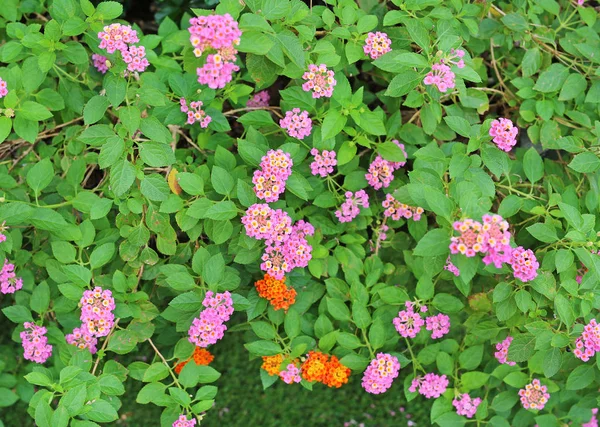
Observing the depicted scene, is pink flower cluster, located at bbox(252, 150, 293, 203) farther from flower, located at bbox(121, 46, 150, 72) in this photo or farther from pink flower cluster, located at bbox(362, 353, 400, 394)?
pink flower cluster, located at bbox(362, 353, 400, 394)

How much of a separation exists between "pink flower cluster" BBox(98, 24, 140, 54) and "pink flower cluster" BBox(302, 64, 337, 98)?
1.81ft

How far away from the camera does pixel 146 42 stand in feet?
7.29

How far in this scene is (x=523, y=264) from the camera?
1.85 m

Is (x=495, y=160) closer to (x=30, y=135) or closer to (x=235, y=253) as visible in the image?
(x=235, y=253)

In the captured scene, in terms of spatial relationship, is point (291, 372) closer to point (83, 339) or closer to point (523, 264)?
point (83, 339)

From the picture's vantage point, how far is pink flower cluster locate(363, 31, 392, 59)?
2070 millimetres

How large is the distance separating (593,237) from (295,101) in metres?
1.04

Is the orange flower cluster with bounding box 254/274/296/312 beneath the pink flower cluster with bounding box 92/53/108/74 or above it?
beneath

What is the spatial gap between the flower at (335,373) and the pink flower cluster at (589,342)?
2.51 feet

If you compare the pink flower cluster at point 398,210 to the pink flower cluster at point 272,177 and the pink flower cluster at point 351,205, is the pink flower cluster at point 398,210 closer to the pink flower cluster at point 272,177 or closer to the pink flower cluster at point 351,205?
the pink flower cluster at point 351,205

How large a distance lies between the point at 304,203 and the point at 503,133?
0.78m

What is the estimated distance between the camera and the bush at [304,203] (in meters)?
1.92

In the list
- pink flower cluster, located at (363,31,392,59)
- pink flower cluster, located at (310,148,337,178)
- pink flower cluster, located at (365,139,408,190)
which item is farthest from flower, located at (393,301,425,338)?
pink flower cluster, located at (363,31,392,59)

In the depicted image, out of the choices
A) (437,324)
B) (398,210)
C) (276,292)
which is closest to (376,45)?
(398,210)
